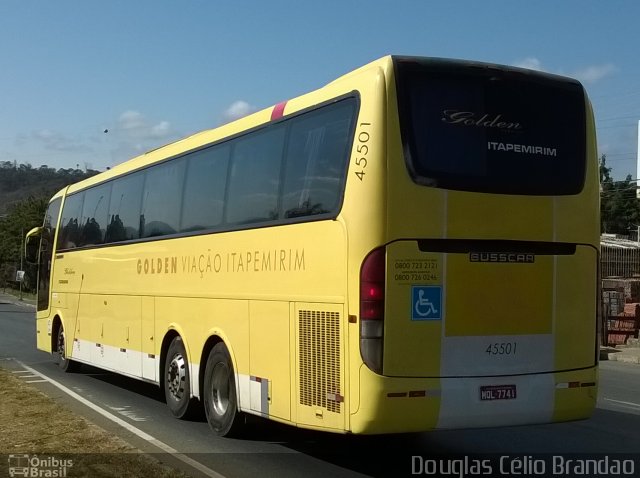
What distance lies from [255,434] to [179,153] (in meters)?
4.06

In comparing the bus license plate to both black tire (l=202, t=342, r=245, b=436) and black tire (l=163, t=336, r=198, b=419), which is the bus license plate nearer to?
black tire (l=202, t=342, r=245, b=436)

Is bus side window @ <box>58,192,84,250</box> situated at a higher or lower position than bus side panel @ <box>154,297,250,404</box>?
higher

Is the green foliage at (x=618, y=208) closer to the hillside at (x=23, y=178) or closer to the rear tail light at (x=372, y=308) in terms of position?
the rear tail light at (x=372, y=308)

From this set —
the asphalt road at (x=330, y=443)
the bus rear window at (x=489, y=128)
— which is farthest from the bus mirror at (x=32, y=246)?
the bus rear window at (x=489, y=128)

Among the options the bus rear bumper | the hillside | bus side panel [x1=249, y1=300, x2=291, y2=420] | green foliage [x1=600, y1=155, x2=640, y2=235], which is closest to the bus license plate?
the bus rear bumper

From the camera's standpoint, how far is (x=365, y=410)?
6.50 metres

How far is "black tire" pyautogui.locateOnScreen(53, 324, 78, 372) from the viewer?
52.6 ft

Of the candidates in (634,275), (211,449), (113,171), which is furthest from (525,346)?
(634,275)

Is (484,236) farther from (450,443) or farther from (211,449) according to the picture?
(211,449)

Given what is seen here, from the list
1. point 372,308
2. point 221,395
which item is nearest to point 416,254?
point 372,308

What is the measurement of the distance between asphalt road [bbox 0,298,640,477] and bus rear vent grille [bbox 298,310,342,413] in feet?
3.08

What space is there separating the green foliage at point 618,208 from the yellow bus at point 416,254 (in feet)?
245

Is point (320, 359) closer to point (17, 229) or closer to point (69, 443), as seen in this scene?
point (69, 443)

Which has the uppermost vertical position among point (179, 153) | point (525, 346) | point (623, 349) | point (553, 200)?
point (179, 153)
